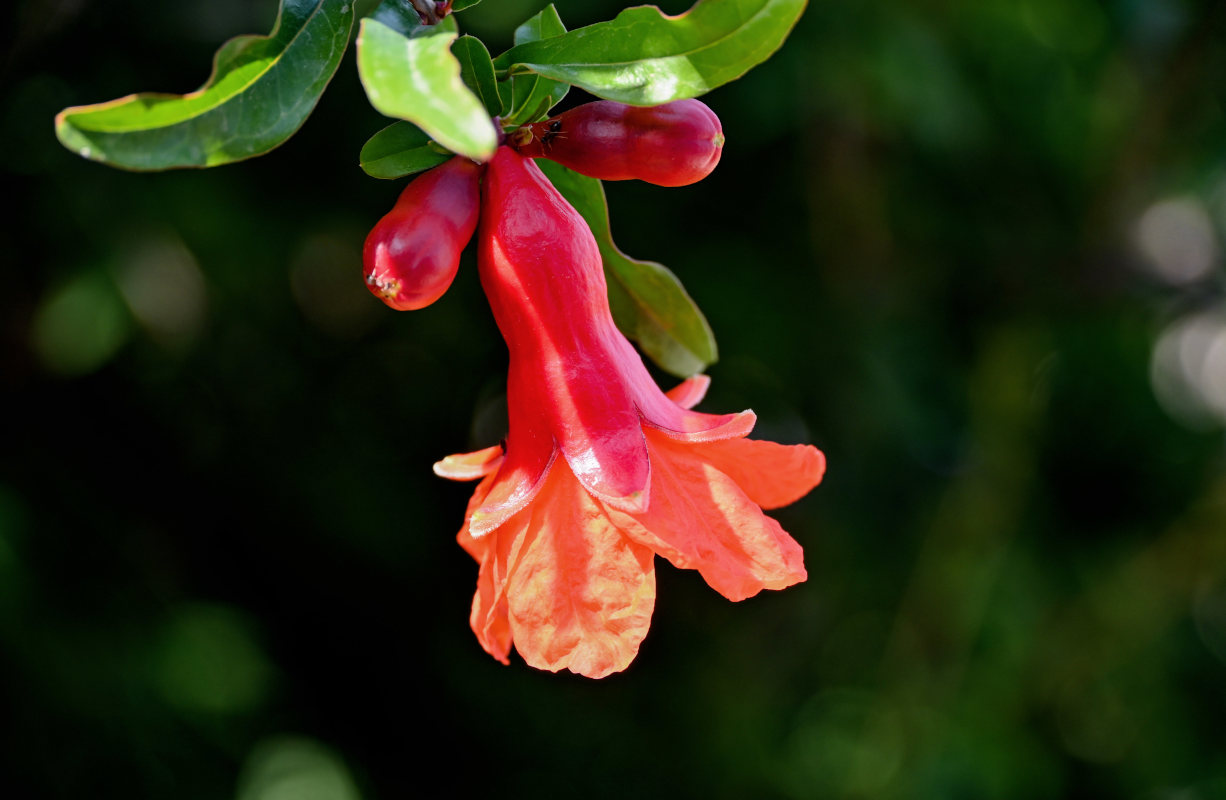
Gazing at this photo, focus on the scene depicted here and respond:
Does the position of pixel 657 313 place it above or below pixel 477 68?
below

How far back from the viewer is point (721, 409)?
6.97 feet

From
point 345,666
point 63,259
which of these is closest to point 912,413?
point 345,666

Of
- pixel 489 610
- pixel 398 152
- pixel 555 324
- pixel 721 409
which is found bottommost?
pixel 721 409

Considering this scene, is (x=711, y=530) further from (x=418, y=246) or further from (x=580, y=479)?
(x=418, y=246)

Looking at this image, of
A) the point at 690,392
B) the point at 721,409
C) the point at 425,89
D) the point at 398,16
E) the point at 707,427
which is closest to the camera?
the point at 425,89

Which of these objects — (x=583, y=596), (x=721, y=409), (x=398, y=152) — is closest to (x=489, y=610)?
(x=583, y=596)

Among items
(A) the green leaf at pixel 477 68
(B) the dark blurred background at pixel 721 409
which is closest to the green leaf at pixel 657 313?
(A) the green leaf at pixel 477 68

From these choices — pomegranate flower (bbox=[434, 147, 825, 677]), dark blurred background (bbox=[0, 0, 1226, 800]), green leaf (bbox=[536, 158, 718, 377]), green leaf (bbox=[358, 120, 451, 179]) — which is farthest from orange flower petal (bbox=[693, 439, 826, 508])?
dark blurred background (bbox=[0, 0, 1226, 800])

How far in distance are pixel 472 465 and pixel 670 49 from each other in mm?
303

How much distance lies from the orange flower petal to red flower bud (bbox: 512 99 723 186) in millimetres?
176

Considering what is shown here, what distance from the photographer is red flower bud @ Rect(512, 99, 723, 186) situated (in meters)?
0.56

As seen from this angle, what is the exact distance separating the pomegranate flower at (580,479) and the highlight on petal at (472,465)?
18 mm

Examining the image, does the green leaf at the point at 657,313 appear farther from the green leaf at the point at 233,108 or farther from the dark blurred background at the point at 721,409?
the dark blurred background at the point at 721,409

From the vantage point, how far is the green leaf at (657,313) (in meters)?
0.74
